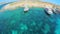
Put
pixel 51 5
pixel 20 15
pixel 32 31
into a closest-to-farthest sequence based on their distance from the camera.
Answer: pixel 32 31
pixel 20 15
pixel 51 5

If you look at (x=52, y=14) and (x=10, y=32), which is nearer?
(x=10, y=32)

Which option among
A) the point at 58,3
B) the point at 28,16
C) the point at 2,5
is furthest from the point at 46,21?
the point at 2,5

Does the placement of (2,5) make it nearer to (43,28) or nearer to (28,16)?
(28,16)

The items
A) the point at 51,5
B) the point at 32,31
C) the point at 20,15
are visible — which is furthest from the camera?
the point at 51,5

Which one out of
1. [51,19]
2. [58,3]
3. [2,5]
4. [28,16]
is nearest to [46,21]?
[51,19]

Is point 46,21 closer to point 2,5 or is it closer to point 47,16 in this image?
point 47,16

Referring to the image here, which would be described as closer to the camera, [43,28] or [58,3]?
[43,28]
